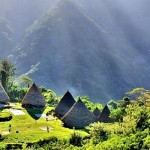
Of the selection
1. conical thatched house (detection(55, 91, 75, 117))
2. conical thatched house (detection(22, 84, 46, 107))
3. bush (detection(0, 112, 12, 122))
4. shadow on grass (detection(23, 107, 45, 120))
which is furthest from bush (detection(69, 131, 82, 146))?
conical thatched house (detection(22, 84, 46, 107))

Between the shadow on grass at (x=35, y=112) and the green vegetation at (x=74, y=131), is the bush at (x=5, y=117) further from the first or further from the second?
the shadow on grass at (x=35, y=112)

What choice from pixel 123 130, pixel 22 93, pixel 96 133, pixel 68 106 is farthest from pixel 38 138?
pixel 22 93

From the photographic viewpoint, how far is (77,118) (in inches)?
2616

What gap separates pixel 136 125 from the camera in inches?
1598

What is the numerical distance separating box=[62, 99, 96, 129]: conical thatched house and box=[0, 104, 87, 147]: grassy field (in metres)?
1.48

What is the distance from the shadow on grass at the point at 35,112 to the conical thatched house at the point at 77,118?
487cm

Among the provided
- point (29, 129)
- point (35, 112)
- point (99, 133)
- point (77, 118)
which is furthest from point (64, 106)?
point (99, 133)

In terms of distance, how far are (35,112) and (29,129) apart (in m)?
12.5

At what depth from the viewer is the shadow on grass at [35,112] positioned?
68750mm

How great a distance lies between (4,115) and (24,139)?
12106mm

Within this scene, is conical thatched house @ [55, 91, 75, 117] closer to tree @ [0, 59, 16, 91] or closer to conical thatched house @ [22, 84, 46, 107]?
conical thatched house @ [22, 84, 46, 107]

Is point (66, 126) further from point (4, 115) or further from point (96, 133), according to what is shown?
point (96, 133)

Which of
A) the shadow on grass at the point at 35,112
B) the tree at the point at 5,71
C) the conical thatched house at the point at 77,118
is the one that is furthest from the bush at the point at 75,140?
the tree at the point at 5,71

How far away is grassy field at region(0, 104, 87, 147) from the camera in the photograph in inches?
2119
